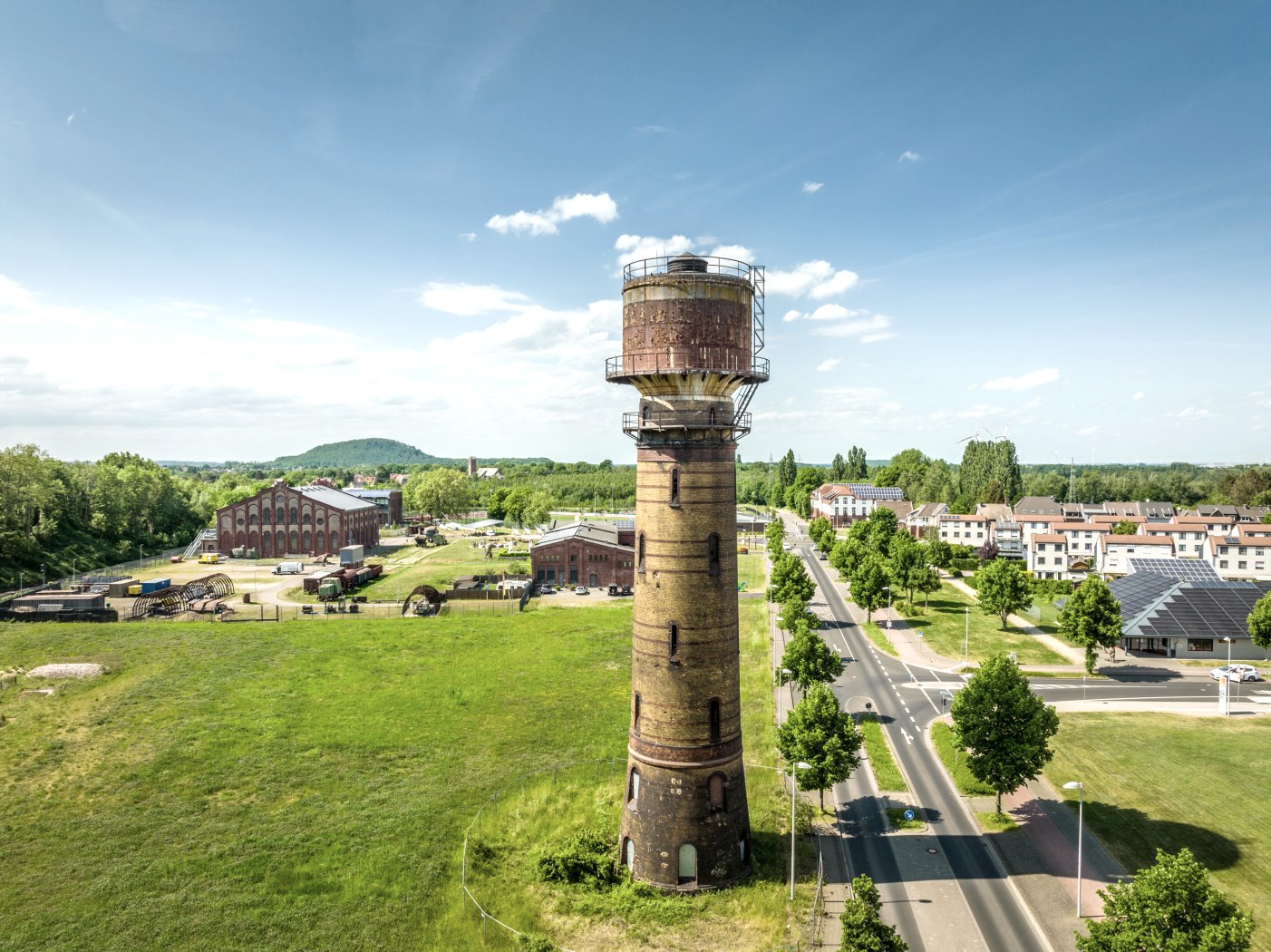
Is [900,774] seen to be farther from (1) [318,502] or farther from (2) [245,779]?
(1) [318,502]

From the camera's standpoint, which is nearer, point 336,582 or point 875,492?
point 336,582

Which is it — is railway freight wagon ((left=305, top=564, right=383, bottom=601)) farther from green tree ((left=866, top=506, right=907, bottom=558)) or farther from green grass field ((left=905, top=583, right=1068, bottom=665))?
green tree ((left=866, top=506, right=907, bottom=558))

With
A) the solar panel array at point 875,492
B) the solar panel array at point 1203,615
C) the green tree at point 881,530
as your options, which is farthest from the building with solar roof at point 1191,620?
the solar panel array at point 875,492

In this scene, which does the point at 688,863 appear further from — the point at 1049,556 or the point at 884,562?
the point at 1049,556

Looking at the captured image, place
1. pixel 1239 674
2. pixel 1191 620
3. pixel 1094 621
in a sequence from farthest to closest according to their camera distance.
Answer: pixel 1191 620, pixel 1094 621, pixel 1239 674

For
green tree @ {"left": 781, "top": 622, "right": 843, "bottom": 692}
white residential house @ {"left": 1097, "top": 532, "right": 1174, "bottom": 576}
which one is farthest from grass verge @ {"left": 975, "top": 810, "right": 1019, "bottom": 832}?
white residential house @ {"left": 1097, "top": 532, "right": 1174, "bottom": 576}

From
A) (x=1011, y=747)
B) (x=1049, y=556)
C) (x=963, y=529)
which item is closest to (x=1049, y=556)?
(x=1049, y=556)
